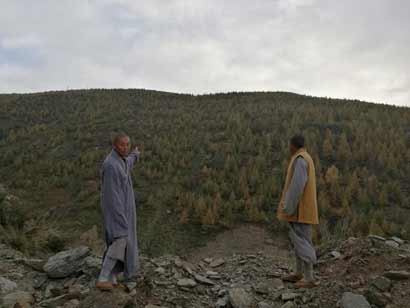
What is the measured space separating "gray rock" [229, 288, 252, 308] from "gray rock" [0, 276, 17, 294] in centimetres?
280

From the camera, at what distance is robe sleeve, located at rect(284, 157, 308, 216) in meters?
4.91

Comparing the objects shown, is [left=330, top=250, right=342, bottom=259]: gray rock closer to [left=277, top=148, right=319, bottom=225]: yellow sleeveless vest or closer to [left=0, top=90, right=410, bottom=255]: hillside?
→ [left=277, top=148, right=319, bottom=225]: yellow sleeveless vest

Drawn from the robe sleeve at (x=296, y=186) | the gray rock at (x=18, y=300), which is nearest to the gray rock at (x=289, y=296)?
the robe sleeve at (x=296, y=186)

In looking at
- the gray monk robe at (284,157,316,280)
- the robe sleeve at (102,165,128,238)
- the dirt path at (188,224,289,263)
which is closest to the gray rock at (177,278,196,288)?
the robe sleeve at (102,165,128,238)

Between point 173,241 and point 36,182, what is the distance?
767 cm

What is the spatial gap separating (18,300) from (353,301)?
3867 millimetres

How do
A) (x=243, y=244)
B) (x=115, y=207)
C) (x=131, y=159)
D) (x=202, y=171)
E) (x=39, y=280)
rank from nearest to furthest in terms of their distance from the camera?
1. (x=115, y=207)
2. (x=131, y=159)
3. (x=39, y=280)
4. (x=243, y=244)
5. (x=202, y=171)

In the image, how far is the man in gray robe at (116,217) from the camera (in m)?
4.47

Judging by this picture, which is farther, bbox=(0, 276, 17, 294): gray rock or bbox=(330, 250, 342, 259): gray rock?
bbox=(330, 250, 342, 259): gray rock

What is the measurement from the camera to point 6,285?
496cm

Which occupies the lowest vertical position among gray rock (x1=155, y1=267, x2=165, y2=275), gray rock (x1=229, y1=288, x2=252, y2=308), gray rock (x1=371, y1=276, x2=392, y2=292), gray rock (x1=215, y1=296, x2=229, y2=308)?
gray rock (x1=215, y1=296, x2=229, y2=308)

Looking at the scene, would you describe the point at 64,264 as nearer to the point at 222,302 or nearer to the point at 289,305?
the point at 222,302

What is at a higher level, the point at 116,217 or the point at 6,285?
the point at 116,217

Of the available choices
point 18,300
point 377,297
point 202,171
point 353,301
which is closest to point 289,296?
point 353,301
